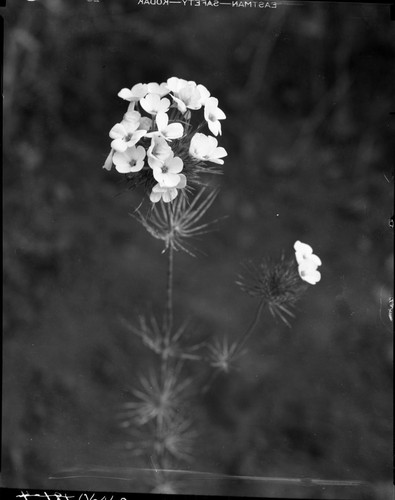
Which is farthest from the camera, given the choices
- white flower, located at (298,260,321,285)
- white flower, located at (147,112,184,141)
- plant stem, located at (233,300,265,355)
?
plant stem, located at (233,300,265,355)

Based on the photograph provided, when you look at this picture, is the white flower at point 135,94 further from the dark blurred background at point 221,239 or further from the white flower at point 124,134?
the dark blurred background at point 221,239

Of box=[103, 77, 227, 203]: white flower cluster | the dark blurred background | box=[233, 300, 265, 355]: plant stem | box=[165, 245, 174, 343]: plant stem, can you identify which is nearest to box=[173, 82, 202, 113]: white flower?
box=[103, 77, 227, 203]: white flower cluster

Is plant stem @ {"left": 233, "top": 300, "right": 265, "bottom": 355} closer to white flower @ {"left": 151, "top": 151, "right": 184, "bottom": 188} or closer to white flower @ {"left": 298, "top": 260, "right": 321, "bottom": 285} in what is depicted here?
white flower @ {"left": 298, "top": 260, "right": 321, "bottom": 285}

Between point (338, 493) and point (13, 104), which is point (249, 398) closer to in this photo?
point (338, 493)

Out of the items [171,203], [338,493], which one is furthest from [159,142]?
[338,493]

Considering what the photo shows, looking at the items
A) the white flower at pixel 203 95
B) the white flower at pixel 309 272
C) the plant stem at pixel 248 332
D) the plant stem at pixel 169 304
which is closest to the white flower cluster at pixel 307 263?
the white flower at pixel 309 272
